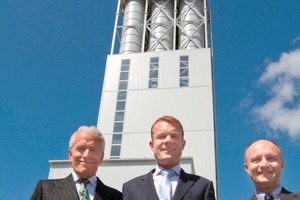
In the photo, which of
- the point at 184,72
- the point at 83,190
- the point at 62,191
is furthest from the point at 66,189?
the point at 184,72

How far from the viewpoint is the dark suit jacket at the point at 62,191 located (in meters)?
3.78

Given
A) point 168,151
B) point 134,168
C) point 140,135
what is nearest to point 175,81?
point 140,135

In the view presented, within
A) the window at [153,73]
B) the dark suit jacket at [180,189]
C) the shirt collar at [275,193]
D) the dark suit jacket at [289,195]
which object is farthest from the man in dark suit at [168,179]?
the window at [153,73]

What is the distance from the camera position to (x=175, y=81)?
2314 cm

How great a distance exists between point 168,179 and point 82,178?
3.41 feet

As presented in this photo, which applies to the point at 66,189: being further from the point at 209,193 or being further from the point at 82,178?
the point at 209,193

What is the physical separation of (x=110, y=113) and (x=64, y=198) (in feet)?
62.4

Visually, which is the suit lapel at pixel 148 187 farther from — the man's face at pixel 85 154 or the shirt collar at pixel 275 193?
the shirt collar at pixel 275 193

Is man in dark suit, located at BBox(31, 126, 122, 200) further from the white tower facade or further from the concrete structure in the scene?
the white tower facade

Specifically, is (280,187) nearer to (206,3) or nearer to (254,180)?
(254,180)

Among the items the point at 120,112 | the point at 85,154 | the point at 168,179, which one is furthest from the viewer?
the point at 120,112

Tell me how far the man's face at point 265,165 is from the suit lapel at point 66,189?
1.96 metres

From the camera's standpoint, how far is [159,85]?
23.1 meters

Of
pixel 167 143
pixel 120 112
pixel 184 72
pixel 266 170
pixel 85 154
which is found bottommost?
pixel 266 170
